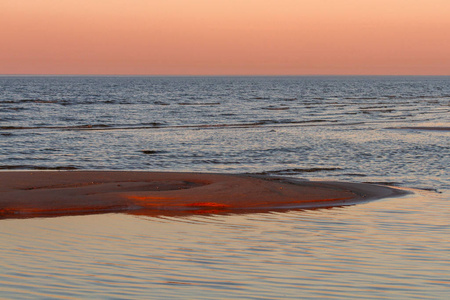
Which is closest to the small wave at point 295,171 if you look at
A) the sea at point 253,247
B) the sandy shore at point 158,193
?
the sea at point 253,247

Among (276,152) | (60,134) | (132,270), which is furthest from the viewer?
(60,134)

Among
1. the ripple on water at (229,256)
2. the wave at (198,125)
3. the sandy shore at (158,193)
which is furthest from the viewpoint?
the wave at (198,125)

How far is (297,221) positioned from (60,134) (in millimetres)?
27590

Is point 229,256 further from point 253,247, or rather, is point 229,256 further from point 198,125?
point 198,125

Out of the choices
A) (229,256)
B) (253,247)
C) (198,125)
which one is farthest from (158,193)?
(198,125)

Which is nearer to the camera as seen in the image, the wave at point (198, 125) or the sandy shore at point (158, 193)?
the sandy shore at point (158, 193)

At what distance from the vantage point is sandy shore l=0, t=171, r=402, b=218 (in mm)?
14469

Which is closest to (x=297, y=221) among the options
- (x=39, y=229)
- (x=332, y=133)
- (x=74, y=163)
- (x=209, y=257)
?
(x=209, y=257)

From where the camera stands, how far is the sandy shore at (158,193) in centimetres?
1447

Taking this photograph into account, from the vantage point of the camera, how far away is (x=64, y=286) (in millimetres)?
8344

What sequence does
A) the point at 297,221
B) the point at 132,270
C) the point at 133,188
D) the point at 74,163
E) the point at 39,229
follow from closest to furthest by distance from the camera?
the point at 132,270, the point at 39,229, the point at 297,221, the point at 133,188, the point at 74,163

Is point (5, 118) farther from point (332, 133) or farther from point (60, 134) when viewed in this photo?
point (332, 133)

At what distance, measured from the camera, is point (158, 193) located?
15750 mm

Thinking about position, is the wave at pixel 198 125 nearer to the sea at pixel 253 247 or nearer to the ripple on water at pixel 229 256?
the sea at pixel 253 247
